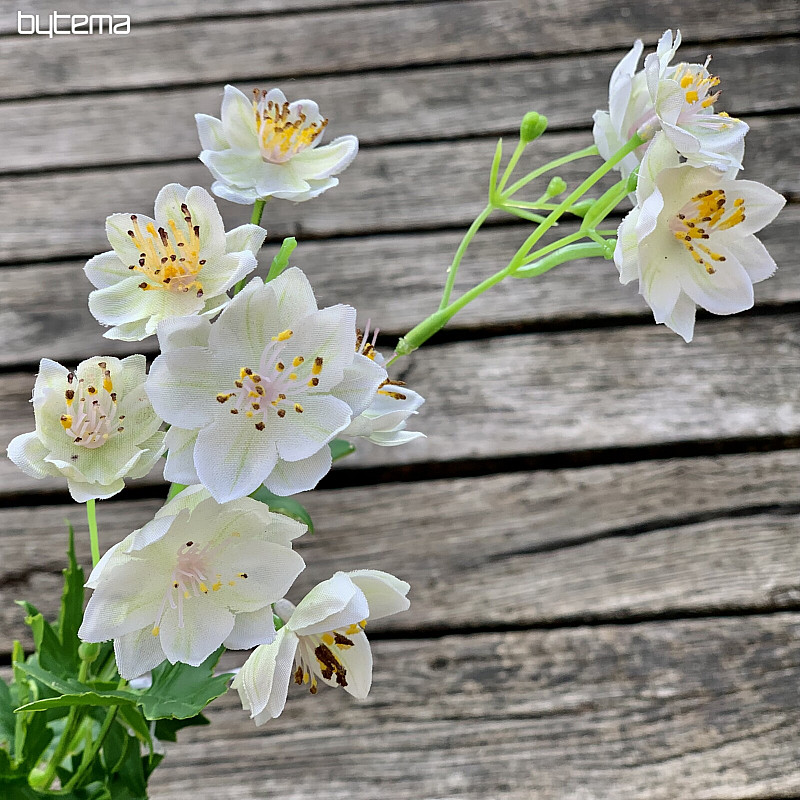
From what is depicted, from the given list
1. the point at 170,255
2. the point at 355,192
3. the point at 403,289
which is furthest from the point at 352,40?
the point at 170,255

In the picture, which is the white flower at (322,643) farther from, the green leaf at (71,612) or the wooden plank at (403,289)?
the wooden plank at (403,289)

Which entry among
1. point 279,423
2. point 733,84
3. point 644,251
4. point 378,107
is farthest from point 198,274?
point 733,84

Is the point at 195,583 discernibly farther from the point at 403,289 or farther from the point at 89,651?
the point at 403,289

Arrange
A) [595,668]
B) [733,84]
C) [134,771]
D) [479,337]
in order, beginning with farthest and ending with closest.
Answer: [733,84]
[479,337]
[595,668]
[134,771]

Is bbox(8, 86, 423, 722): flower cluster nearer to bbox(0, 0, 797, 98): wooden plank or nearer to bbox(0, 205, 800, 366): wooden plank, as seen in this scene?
bbox(0, 205, 800, 366): wooden plank

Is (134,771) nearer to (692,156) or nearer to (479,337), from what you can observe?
(692,156)

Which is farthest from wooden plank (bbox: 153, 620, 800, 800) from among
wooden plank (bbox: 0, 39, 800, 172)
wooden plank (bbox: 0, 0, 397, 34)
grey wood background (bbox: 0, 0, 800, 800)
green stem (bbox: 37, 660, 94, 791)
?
wooden plank (bbox: 0, 0, 397, 34)
